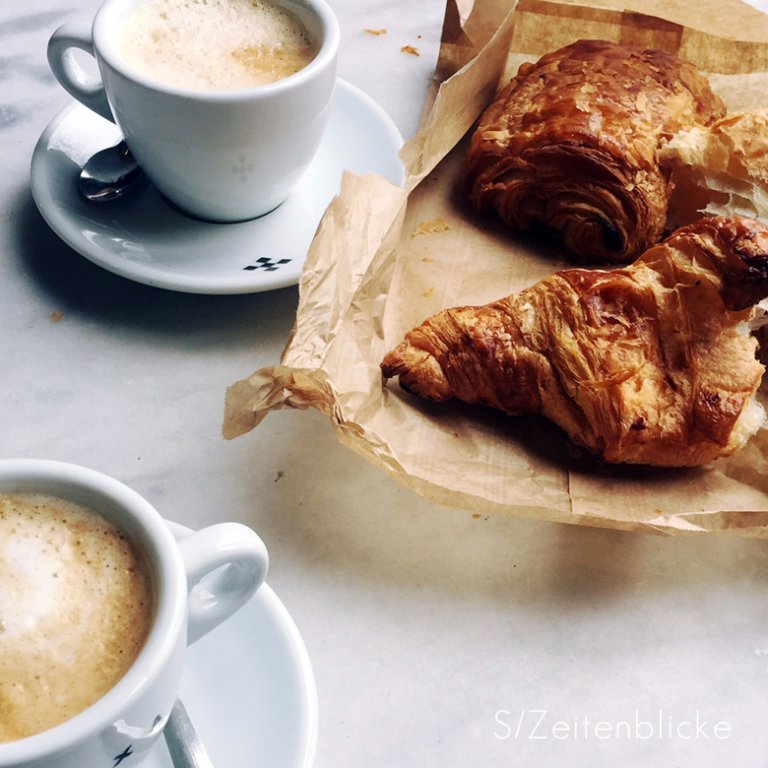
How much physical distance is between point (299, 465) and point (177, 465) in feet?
0.43

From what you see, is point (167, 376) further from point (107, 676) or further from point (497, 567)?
point (107, 676)

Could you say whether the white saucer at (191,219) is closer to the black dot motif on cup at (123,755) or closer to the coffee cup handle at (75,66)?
the coffee cup handle at (75,66)

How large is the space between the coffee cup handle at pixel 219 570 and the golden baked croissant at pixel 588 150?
2.65ft

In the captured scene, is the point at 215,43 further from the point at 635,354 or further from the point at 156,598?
the point at 156,598

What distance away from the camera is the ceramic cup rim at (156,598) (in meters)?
0.52

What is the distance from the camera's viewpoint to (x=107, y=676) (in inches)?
22.1

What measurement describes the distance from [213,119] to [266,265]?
0.18 metres

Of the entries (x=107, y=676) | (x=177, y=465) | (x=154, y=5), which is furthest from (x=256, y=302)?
(x=107, y=676)

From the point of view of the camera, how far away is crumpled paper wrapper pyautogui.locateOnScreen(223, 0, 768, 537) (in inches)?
35.9

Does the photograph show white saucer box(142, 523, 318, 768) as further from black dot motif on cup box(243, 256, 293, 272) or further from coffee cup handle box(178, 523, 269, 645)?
black dot motif on cup box(243, 256, 293, 272)

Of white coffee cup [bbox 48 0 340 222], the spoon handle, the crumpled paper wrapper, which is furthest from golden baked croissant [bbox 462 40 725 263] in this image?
the spoon handle

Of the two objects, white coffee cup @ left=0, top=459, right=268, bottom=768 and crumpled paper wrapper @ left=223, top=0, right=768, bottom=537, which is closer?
white coffee cup @ left=0, top=459, right=268, bottom=768

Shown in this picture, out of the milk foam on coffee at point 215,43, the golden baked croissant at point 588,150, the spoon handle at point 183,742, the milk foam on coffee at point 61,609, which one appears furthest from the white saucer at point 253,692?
the golden baked croissant at point 588,150

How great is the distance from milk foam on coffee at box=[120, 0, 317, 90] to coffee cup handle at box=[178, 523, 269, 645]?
657mm
